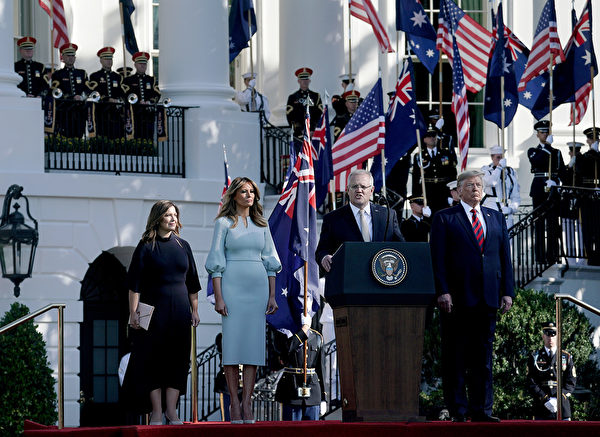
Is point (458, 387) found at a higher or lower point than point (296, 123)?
lower

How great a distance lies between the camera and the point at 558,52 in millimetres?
24812

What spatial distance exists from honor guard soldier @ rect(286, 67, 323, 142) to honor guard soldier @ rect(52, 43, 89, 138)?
312 centimetres

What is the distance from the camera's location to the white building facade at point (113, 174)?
72.8 ft

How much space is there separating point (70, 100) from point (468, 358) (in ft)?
37.1

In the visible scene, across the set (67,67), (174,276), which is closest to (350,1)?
(67,67)

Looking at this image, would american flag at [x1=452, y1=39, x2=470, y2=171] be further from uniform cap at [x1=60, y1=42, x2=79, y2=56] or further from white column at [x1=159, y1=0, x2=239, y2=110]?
uniform cap at [x1=60, y1=42, x2=79, y2=56]

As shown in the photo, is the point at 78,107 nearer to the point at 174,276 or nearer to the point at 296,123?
the point at 296,123

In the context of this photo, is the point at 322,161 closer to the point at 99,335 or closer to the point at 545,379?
the point at 545,379

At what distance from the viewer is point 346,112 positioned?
2481 centimetres

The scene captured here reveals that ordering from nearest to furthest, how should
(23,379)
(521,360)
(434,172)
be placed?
(23,379), (521,360), (434,172)

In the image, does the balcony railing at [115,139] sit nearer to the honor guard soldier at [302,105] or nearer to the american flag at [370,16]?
the honor guard soldier at [302,105]

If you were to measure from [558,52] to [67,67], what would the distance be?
7.20 metres

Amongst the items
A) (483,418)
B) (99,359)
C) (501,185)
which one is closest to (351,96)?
(501,185)

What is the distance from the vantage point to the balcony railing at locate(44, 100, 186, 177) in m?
22.8
